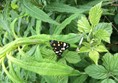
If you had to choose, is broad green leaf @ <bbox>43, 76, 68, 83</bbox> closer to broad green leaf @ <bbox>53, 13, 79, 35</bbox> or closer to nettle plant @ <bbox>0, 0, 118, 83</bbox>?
nettle plant @ <bbox>0, 0, 118, 83</bbox>

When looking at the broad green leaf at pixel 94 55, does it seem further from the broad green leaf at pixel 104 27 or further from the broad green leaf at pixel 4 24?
the broad green leaf at pixel 4 24

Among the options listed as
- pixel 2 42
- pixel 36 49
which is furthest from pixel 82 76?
pixel 2 42

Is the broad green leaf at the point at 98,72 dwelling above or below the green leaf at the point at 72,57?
below

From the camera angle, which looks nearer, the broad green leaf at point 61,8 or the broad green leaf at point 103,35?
the broad green leaf at point 103,35

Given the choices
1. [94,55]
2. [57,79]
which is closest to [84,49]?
[94,55]

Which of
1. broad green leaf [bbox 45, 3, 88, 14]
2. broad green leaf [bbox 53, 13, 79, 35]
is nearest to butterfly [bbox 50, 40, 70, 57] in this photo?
broad green leaf [bbox 53, 13, 79, 35]

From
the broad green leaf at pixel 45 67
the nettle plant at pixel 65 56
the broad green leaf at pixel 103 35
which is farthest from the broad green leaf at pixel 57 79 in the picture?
the broad green leaf at pixel 103 35

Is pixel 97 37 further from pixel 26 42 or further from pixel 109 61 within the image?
pixel 26 42
